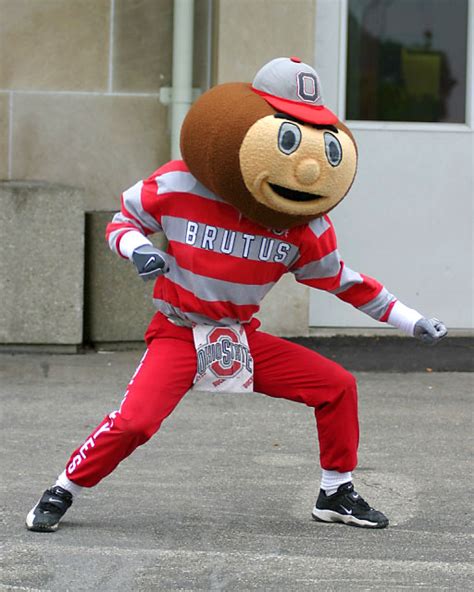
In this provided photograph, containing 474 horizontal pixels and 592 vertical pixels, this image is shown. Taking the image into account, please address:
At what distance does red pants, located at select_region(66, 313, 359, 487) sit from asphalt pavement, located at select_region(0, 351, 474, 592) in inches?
11.4

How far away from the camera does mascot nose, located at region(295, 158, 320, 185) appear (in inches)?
177

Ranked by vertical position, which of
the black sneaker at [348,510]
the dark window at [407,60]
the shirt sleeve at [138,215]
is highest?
the dark window at [407,60]

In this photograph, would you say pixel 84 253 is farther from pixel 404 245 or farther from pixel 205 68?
pixel 404 245

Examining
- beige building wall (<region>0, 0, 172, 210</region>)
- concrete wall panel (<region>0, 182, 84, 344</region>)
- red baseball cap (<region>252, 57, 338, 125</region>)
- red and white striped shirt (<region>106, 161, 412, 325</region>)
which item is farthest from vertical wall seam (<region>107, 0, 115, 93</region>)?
red baseball cap (<region>252, 57, 338, 125</region>)

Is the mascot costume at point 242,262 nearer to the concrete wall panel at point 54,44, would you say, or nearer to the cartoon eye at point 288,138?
the cartoon eye at point 288,138

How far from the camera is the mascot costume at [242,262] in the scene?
454 centimetres

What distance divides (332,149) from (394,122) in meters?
4.51

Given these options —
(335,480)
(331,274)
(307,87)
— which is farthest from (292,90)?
(335,480)

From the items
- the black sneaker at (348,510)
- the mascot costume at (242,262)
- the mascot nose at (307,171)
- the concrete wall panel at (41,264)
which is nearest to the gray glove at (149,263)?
the mascot costume at (242,262)

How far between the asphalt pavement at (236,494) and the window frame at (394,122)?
1.86 m

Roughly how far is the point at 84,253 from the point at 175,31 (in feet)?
5.20

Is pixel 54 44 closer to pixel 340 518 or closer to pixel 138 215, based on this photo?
pixel 138 215

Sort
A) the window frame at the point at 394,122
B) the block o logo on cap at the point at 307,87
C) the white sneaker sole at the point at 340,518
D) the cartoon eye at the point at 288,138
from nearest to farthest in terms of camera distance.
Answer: the cartoon eye at the point at 288,138 → the block o logo on cap at the point at 307,87 → the white sneaker sole at the point at 340,518 → the window frame at the point at 394,122

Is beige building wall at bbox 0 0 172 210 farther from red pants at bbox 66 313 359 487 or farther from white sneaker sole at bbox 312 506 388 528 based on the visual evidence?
white sneaker sole at bbox 312 506 388 528
